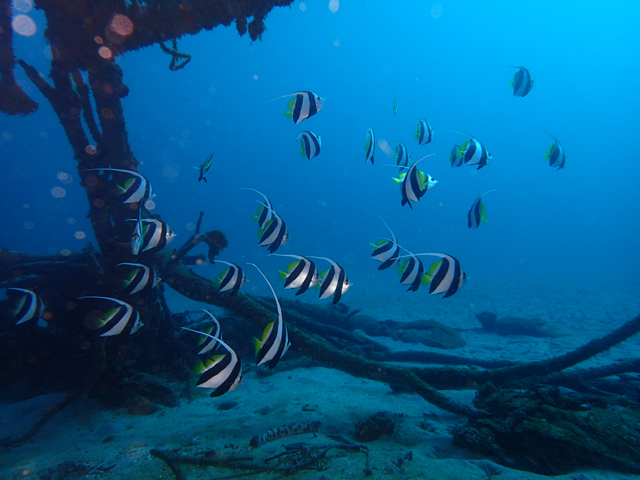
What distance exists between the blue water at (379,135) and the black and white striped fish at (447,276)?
2961 inches

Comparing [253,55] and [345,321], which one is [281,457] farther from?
[253,55]

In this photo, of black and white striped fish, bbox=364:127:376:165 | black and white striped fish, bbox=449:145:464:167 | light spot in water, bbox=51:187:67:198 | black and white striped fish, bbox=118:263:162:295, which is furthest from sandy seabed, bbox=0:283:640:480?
light spot in water, bbox=51:187:67:198

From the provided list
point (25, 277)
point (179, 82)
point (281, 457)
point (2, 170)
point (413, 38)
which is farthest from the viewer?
point (413, 38)

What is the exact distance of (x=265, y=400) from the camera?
462cm

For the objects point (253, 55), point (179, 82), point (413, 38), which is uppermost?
point (413, 38)

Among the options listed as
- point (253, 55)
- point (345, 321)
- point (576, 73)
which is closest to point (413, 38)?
point (253, 55)

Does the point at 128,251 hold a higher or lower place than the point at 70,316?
higher

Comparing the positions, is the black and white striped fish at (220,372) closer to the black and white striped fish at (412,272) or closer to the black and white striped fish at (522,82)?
the black and white striped fish at (412,272)

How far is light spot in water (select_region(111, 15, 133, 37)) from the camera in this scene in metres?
3.67

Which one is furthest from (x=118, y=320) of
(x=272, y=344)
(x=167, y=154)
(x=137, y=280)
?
(x=167, y=154)

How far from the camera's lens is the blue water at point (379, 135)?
279ft

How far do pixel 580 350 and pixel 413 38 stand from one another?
140 m

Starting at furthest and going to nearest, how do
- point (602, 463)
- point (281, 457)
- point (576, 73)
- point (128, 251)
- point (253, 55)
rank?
1. point (576, 73)
2. point (253, 55)
3. point (128, 251)
4. point (281, 457)
5. point (602, 463)

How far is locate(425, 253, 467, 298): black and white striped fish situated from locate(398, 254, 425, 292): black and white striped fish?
0.27 meters
